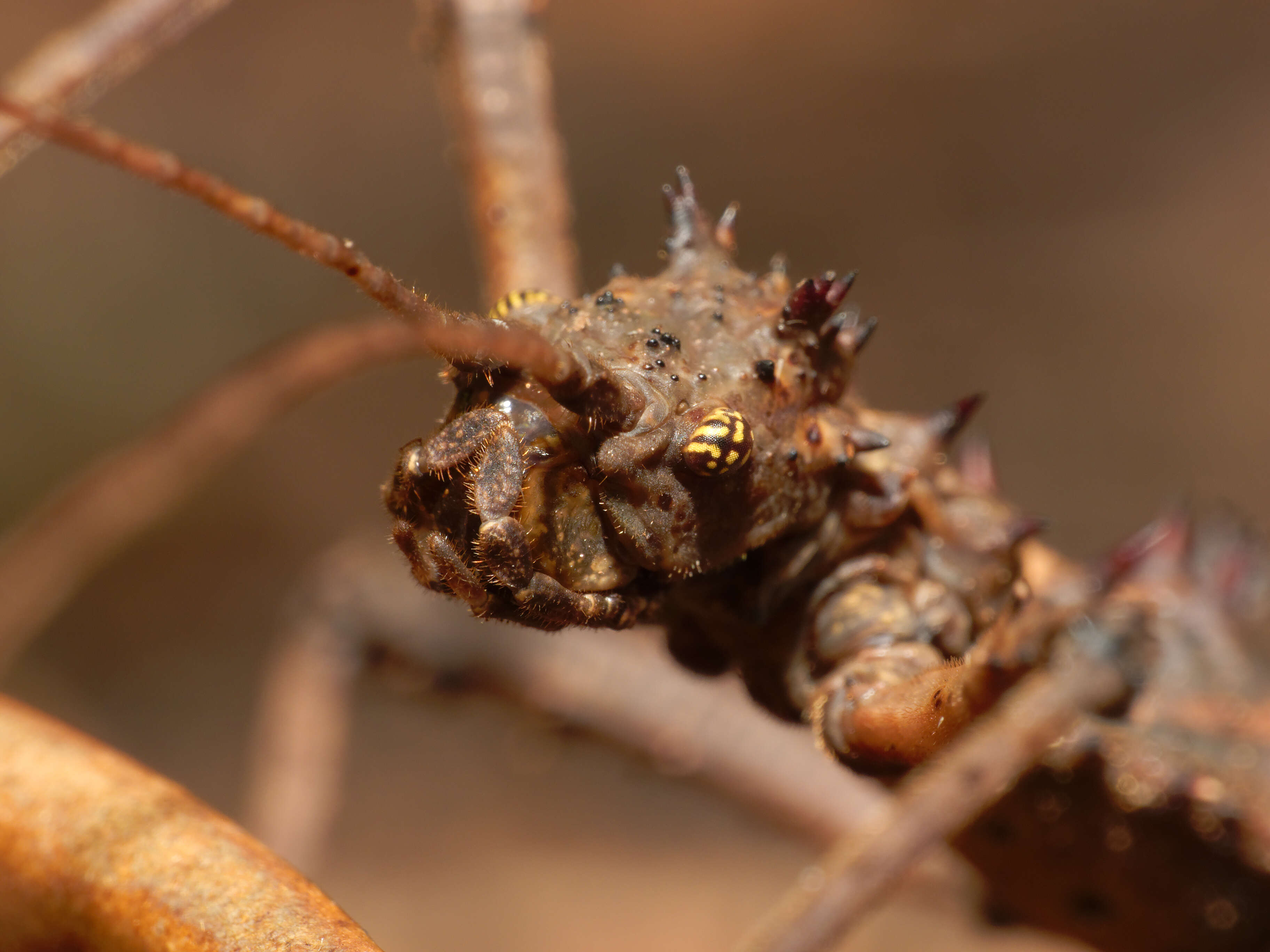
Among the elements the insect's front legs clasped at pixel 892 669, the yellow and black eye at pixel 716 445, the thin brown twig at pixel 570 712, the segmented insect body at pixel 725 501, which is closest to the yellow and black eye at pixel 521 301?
the segmented insect body at pixel 725 501

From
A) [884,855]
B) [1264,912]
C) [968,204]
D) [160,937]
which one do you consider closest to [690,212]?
[884,855]

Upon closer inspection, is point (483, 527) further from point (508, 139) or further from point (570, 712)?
point (570, 712)

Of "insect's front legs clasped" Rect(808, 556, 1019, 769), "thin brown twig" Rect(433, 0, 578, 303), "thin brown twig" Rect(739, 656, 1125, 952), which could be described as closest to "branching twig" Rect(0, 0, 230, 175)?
"thin brown twig" Rect(433, 0, 578, 303)

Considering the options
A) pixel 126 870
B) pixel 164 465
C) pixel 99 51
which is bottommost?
pixel 126 870

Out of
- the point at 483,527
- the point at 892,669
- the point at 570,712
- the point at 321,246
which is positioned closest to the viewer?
the point at 321,246

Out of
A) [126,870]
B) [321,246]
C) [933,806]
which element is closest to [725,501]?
[933,806]

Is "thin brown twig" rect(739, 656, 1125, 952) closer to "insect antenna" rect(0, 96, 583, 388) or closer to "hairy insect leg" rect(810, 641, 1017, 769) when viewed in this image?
"hairy insect leg" rect(810, 641, 1017, 769)

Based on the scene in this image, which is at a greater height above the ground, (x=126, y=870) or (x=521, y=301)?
(x=521, y=301)

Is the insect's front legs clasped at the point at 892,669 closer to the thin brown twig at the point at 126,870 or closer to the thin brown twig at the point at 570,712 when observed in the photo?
the thin brown twig at the point at 126,870
